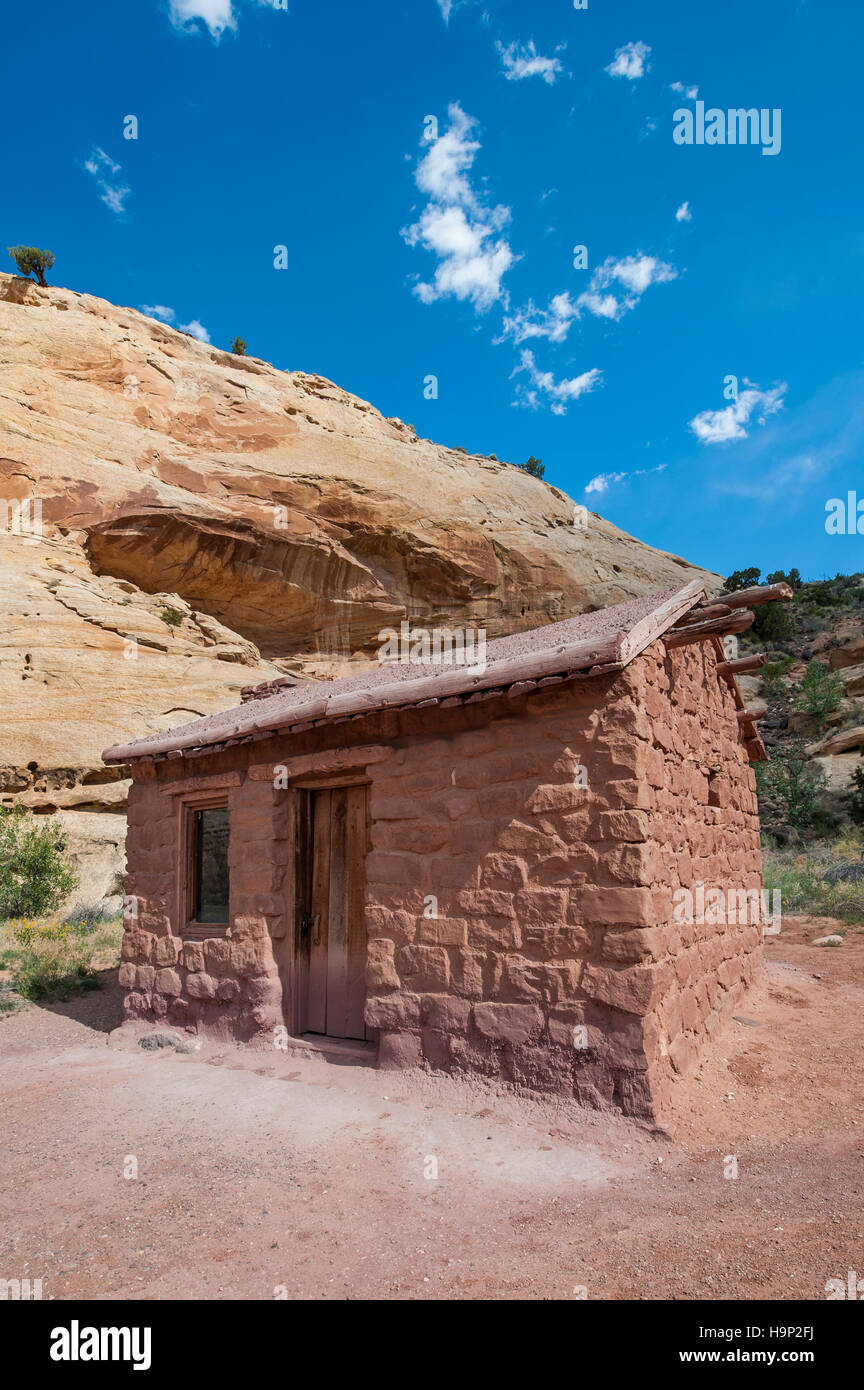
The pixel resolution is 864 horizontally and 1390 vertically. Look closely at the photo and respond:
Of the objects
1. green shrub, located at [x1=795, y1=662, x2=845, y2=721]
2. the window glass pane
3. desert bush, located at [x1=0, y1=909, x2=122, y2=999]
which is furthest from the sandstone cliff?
the window glass pane

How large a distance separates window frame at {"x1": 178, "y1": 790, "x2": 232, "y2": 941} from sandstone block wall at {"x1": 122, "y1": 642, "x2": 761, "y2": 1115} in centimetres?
18

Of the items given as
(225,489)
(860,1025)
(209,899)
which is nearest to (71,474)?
(225,489)

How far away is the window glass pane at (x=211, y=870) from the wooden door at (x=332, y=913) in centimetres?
112

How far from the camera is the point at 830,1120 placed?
439cm

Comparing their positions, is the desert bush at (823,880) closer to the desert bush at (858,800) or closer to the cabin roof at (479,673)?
the desert bush at (858,800)

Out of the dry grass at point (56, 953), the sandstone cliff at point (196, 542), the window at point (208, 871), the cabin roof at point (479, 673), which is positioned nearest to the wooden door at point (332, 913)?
the cabin roof at point (479, 673)

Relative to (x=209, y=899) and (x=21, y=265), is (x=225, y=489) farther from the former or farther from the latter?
(x=209, y=899)

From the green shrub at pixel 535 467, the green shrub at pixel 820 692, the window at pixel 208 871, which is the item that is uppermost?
the green shrub at pixel 535 467

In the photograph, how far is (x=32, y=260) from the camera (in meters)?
24.5

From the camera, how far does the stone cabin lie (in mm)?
4520

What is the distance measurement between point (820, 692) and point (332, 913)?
20.5 metres

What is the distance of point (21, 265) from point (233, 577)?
1325 centimetres

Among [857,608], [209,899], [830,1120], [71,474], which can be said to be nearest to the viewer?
[830,1120]

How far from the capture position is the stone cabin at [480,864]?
14.8ft
